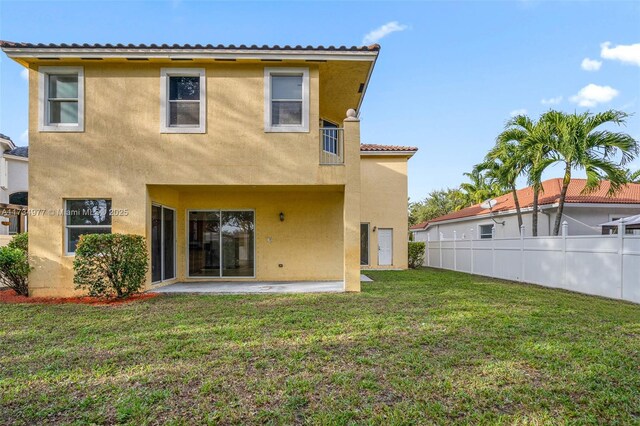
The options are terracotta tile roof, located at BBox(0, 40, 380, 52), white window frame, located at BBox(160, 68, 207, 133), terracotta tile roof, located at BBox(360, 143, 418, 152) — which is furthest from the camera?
terracotta tile roof, located at BBox(360, 143, 418, 152)

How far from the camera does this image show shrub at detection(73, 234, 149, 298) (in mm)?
8602

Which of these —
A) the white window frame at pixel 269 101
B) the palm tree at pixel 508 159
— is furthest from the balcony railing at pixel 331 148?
the palm tree at pixel 508 159

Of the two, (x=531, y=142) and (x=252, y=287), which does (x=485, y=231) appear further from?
(x=252, y=287)

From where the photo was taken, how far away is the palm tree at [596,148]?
11727 mm

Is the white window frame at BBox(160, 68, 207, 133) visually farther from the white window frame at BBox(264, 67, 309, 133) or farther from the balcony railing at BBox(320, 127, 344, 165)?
the balcony railing at BBox(320, 127, 344, 165)

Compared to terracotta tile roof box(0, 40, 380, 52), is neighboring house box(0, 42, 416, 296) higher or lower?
lower

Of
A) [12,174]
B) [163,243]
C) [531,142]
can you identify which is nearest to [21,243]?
[163,243]

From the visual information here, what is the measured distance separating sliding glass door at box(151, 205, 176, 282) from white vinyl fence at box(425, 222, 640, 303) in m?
12.6

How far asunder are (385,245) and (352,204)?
9.20 meters

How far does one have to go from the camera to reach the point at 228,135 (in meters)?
10.2

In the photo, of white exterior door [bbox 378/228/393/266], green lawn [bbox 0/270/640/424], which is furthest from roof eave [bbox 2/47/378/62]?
white exterior door [bbox 378/228/393/266]

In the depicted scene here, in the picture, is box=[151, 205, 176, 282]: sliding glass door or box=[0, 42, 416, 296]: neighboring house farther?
box=[151, 205, 176, 282]: sliding glass door

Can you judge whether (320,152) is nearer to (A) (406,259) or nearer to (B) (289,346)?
(B) (289,346)

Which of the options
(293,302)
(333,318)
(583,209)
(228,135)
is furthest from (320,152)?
(583,209)
